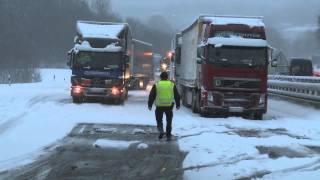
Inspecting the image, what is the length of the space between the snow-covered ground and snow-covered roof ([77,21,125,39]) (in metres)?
3.49

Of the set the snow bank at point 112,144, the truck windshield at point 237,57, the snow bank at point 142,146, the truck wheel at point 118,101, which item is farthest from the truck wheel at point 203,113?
the snow bank at point 142,146

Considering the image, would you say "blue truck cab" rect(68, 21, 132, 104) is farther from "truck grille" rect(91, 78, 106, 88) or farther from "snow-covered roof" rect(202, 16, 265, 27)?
"snow-covered roof" rect(202, 16, 265, 27)

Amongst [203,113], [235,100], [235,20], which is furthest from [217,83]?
[235,20]

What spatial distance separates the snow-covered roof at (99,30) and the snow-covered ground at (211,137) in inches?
137

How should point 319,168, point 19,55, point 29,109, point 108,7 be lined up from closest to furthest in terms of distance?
point 319,168, point 29,109, point 19,55, point 108,7

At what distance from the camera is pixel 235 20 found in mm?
23281

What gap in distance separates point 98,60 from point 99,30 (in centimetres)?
146

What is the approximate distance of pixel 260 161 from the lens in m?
12.5

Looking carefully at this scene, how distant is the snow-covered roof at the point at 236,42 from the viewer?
2225cm

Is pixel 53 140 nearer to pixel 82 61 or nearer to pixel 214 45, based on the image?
pixel 214 45

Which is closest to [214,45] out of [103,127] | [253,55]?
[253,55]

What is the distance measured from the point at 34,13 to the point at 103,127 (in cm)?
11174

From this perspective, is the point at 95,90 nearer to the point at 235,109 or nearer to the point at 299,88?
the point at 235,109

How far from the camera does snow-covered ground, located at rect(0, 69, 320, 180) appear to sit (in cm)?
1172
